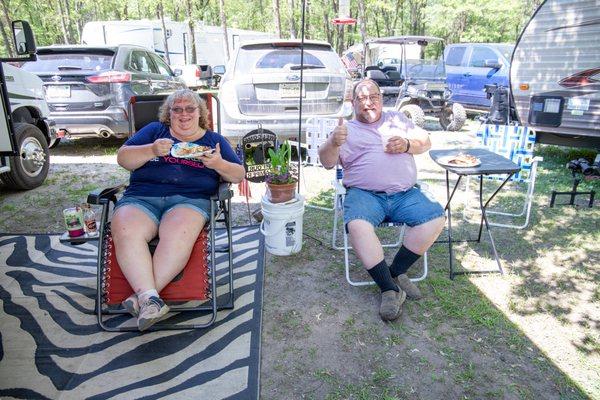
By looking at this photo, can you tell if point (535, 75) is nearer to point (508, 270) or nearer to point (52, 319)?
point (508, 270)

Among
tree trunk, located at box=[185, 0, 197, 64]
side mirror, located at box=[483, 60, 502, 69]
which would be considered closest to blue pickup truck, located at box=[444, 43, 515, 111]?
side mirror, located at box=[483, 60, 502, 69]

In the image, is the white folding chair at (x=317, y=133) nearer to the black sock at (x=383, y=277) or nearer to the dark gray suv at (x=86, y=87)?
the black sock at (x=383, y=277)

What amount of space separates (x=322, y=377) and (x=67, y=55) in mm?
5896

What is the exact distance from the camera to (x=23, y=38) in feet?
11.2

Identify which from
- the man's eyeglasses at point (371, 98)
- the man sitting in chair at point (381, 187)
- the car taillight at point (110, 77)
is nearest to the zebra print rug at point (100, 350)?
the man sitting in chair at point (381, 187)

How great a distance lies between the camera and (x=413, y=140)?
2.88 m

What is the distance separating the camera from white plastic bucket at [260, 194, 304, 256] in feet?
10.3

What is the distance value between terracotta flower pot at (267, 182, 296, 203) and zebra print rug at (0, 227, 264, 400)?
0.57m

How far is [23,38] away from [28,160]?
1637mm

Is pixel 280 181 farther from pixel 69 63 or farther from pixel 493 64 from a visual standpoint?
pixel 493 64

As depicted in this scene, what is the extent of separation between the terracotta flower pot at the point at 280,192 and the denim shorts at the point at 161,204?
590 millimetres

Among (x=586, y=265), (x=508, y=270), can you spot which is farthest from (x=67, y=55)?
(x=586, y=265)

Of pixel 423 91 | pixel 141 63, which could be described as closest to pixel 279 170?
pixel 141 63

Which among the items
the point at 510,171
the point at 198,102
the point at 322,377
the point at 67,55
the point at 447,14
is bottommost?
the point at 322,377
